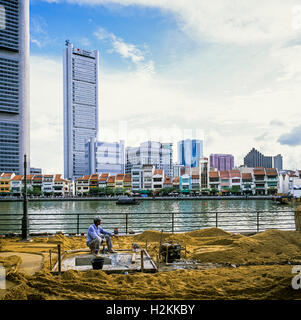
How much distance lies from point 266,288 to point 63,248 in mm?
4609

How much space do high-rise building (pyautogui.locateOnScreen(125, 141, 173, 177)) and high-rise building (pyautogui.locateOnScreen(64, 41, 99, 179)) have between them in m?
19.6

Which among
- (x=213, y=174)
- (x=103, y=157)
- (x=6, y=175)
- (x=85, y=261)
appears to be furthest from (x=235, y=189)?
(x=103, y=157)

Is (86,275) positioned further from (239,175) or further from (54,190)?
(54,190)

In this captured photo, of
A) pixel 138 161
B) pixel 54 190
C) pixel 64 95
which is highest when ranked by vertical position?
pixel 64 95

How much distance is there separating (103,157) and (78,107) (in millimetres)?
25710

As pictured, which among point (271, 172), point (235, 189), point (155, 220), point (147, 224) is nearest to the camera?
point (147, 224)

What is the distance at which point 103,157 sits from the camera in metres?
118

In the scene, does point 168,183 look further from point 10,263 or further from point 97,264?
point 97,264

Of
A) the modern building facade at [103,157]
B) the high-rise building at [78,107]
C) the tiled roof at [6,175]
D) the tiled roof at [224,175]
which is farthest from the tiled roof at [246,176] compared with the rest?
the high-rise building at [78,107]

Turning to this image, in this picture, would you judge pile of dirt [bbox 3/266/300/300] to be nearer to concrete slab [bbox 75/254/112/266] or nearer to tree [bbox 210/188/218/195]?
concrete slab [bbox 75/254/112/266]

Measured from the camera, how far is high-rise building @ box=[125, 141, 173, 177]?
120 metres

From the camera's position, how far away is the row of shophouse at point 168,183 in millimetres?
65750

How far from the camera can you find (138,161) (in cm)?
12075
